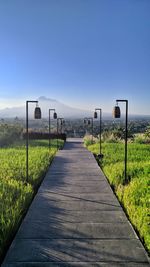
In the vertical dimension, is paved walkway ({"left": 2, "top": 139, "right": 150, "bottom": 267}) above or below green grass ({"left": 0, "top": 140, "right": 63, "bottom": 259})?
below

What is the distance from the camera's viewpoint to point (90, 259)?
334 centimetres

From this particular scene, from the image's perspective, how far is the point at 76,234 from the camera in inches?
158

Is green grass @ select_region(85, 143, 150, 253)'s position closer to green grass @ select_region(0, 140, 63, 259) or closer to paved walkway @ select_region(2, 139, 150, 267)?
paved walkway @ select_region(2, 139, 150, 267)

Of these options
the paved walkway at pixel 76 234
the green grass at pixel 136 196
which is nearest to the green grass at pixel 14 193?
the paved walkway at pixel 76 234

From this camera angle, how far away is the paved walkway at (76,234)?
332cm

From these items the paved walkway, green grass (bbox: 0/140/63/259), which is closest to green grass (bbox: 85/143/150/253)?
the paved walkway

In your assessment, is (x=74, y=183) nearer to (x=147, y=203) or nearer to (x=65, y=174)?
(x=65, y=174)

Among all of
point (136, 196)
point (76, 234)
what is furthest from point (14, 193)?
point (136, 196)

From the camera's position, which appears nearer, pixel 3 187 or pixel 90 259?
pixel 90 259

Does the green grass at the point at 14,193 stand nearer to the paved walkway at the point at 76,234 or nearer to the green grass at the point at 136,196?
the paved walkway at the point at 76,234

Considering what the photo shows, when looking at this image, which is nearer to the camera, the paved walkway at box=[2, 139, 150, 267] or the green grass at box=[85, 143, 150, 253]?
the paved walkway at box=[2, 139, 150, 267]

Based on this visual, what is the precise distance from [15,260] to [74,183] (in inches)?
159

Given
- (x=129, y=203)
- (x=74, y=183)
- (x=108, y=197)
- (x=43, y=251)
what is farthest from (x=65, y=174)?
(x=43, y=251)

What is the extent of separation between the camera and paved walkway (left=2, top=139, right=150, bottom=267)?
131 inches
